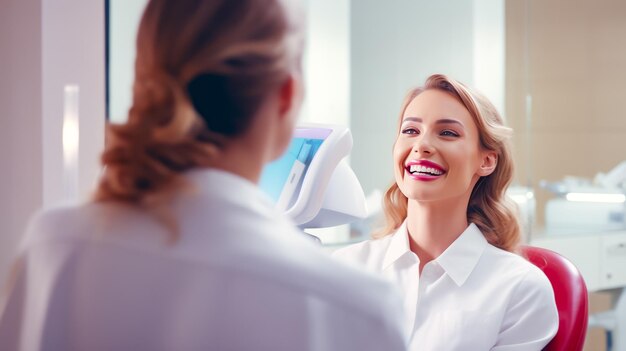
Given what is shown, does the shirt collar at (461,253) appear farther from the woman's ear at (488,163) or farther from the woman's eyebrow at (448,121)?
the woman's eyebrow at (448,121)

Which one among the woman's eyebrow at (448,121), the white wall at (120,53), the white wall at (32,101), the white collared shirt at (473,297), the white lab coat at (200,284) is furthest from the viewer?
the white wall at (120,53)

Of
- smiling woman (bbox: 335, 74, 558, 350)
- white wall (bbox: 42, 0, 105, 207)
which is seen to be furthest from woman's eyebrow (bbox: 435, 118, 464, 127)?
white wall (bbox: 42, 0, 105, 207)

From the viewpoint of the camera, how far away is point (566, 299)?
1592 mm

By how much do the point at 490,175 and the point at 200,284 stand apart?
3.87 feet

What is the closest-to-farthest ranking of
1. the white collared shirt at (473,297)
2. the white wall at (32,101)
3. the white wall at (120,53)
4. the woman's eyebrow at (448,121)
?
the white collared shirt at (473,297), the woman's eyebrow at (448,121), the white wall at (32,101), the white wall at (120,53)

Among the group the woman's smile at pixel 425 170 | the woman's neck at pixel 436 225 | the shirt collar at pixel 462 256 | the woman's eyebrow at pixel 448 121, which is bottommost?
the shirt collar at pixel 462 256

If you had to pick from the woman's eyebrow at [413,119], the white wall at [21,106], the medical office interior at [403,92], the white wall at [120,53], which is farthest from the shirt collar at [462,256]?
the white wall at [120,53]

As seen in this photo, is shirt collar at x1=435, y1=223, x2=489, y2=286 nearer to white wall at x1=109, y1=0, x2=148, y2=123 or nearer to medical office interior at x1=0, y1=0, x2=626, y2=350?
medical office interior at x1=0, y1=0, x2=626, y2=350

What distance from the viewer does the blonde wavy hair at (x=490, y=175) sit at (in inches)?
65.9

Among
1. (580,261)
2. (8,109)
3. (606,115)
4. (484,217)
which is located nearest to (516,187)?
(580,261)

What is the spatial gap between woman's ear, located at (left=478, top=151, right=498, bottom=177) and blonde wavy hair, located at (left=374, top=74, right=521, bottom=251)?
0.03 ft

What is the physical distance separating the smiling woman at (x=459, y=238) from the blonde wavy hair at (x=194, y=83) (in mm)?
933

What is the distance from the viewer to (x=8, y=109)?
91.2 inches

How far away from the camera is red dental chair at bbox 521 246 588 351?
1543mm
